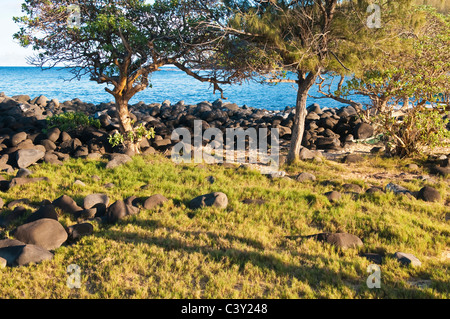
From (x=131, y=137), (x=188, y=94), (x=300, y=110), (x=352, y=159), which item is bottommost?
(x=188, y=94)

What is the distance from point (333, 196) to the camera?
26.8ft

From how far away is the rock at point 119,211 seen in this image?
6.86 meters

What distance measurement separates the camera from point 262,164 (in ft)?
38.0

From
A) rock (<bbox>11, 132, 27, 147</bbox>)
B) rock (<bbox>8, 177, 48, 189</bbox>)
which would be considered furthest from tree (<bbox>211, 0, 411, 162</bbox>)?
rock (<bbox>11, 132, 27, 147</bbox>)

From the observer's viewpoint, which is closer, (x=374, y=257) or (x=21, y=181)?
(x=374, y=257)

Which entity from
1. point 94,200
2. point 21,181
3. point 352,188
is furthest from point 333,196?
point 21,181

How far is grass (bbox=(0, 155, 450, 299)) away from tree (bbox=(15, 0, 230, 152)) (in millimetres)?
3497

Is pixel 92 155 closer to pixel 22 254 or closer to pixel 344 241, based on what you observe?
pixel 22 254

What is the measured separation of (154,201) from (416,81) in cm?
793

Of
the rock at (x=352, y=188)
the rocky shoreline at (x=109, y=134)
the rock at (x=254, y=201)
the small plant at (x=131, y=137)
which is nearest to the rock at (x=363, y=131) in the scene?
the rocky shoreline at (x=109, y=134)

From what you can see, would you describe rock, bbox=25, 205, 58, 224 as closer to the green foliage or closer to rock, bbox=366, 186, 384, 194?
rock, bbox=366, 186, 384, 194

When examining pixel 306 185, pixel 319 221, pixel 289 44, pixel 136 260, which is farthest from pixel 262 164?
pixel 136 260

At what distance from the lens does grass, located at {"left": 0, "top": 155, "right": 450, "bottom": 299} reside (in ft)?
15.6
